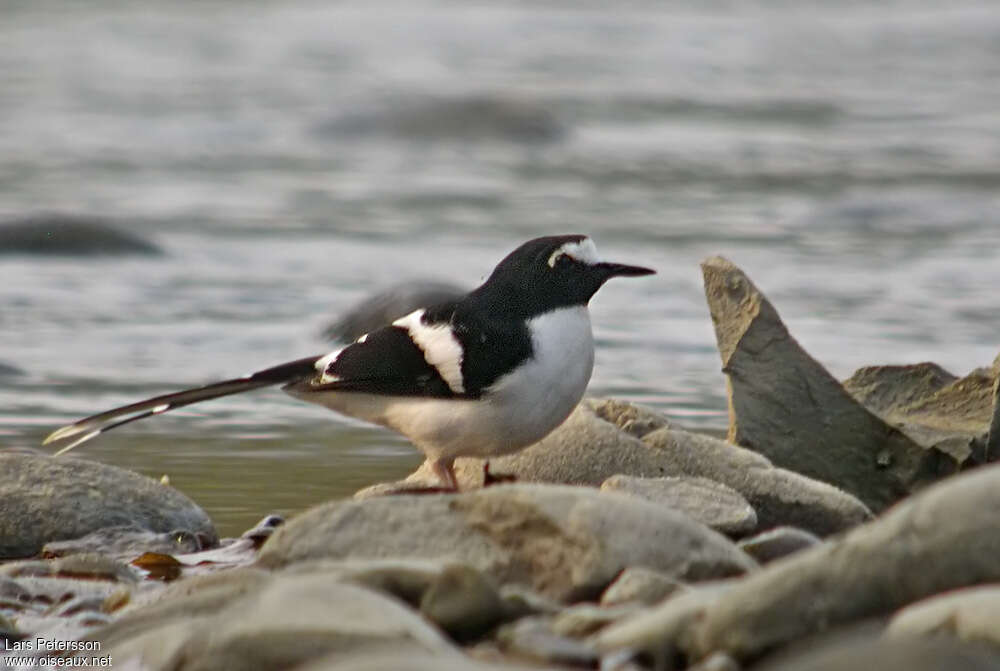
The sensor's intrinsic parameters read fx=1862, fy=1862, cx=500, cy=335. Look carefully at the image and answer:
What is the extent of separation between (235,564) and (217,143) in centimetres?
1195

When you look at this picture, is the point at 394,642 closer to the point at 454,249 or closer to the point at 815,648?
the point at 815,648

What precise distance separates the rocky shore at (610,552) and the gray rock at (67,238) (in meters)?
6.19

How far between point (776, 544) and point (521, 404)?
959 mm

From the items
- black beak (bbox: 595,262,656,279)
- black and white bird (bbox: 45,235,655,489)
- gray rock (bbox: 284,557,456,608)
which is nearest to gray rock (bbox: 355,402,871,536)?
black and white bird (bbox: 45,235,655,489)

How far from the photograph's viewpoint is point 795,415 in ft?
21.5

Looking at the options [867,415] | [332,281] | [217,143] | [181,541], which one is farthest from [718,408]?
[217,143]

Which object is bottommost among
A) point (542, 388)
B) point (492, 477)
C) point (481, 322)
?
point (492, 477)

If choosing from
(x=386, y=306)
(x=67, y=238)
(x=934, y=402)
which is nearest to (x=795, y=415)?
(x=934, y=402)

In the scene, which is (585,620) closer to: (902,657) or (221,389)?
(902,657)

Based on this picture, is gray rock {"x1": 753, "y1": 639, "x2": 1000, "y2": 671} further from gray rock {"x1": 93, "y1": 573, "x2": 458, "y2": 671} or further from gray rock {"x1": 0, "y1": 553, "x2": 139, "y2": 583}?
gray rock {"x1": 0, "y1": 553, "x2": 139, "y2": 583}

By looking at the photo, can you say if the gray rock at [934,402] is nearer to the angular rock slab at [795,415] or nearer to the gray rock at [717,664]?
the angular rock slab at [795,415]

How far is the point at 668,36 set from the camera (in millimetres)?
23922

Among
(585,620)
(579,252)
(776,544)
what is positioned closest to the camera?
(585,620)

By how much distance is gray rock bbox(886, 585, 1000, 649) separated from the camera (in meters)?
3.75
